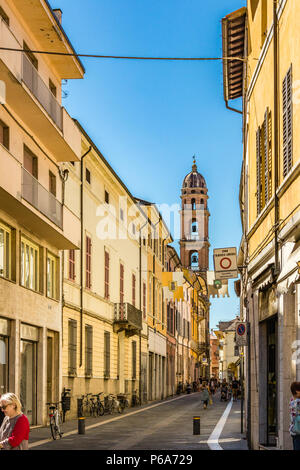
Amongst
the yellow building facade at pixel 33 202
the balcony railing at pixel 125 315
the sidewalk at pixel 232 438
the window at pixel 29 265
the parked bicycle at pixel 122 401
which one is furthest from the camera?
the balcony railing at pixel 125 315

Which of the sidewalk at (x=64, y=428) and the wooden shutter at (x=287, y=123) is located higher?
the wooden shutter at (x=287, y=123)

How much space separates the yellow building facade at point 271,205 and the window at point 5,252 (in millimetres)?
6650

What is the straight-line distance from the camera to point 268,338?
15.9 m

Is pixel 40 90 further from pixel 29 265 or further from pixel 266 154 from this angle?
pixel 266 154

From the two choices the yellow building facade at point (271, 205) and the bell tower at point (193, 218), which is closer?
the yellow building facade at point (271, 205)

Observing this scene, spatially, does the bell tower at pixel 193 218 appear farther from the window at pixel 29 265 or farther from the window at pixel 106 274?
the window at pixel 29 265

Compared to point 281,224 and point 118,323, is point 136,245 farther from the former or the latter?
point 281,224

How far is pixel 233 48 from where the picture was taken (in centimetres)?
2028

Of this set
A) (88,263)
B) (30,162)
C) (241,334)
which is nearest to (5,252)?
(30,162)

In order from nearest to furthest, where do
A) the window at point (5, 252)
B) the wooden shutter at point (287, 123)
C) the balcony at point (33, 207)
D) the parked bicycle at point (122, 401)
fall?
the wooden shutter at point (287, 123), the balcony at point (33, 207), the window at point (5, 252), the parked bicycle at point (122, 401)

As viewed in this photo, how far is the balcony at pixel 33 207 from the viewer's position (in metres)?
19.9

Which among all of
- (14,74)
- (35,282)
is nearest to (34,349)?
(35,282)

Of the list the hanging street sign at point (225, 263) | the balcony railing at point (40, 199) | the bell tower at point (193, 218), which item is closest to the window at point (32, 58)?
the balcony railing at point (40, 199)

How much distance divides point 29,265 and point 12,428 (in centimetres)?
1558
